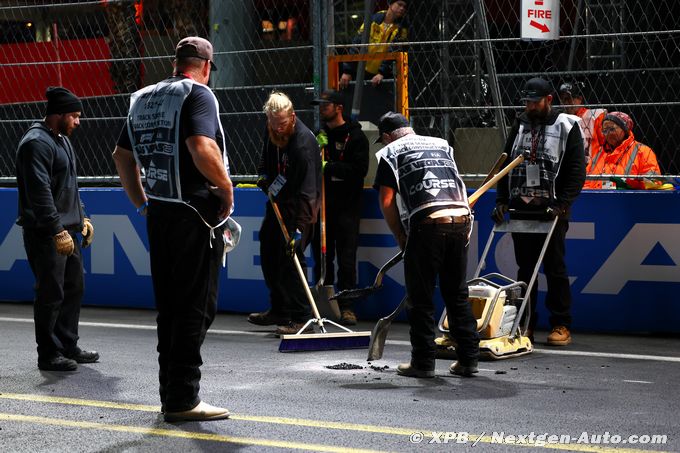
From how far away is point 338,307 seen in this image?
33.9 ft

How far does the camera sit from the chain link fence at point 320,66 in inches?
441

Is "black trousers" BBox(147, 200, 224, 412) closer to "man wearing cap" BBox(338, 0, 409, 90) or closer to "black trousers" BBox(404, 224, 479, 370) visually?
"black trousers" BBox(404, 224, 479, 370)

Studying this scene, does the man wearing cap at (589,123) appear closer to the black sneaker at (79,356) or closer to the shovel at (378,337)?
the shovel at (378,337)

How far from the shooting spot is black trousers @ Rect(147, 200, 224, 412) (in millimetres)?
6387

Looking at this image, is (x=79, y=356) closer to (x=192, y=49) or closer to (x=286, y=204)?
(x=286, y=204)

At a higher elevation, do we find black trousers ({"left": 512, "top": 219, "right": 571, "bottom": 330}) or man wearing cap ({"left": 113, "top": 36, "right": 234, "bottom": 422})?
man wearing cap ({"left": 113, "top": 36, "right": 234, "bottom": 422})

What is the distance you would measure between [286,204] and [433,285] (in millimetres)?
2585

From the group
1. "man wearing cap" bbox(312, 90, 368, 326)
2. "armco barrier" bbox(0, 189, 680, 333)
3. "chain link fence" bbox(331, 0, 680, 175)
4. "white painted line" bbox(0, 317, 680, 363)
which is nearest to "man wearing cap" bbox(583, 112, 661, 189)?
"armco barrier" bbox(0, 189, 680, 333)

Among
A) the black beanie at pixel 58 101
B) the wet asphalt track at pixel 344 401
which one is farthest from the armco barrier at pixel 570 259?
the black beanie at pixel 58 101

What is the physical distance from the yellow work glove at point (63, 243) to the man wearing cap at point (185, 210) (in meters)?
1.74

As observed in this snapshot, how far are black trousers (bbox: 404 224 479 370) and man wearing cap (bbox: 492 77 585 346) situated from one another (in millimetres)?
1570

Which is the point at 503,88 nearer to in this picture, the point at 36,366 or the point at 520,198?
the point at 520,198

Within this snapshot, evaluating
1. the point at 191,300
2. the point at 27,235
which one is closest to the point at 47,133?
the point at 27,235

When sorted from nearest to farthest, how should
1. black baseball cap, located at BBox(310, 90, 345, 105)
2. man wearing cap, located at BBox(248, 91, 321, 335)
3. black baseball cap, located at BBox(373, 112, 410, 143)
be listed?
Result: black baseball cap, located at BBox(373, 112, 410, 143) → man wearing cap, located at BBox(248, 91, 321, 335) → black baseball cap, located at BBox(310, 90, 345, 105)
